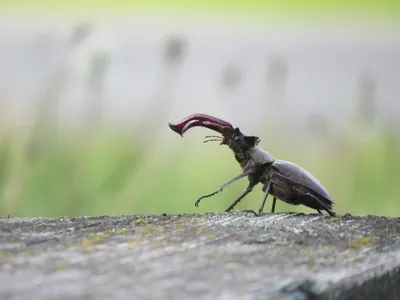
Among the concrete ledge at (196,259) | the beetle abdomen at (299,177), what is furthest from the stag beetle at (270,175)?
the concrete ledge at (196,259)

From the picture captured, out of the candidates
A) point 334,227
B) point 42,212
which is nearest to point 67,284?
point 334,227

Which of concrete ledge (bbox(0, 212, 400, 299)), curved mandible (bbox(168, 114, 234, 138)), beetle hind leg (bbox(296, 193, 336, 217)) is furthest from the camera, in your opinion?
beetle hind leg (bbox(296, 193, 336, 217))

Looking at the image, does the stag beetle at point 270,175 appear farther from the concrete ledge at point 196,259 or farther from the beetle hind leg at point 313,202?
the concrete ledge at point 196,259

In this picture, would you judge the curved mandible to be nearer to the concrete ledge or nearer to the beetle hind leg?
the beetle hind leg

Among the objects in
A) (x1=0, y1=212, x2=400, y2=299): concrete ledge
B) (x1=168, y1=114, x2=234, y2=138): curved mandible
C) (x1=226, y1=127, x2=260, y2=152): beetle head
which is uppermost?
(x1=168, y1=114, x2=234, y2=138): curved mandible

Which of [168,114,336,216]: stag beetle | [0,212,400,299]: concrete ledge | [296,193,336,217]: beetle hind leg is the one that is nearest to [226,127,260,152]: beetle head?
[168,114,336,216]: stag beetle
